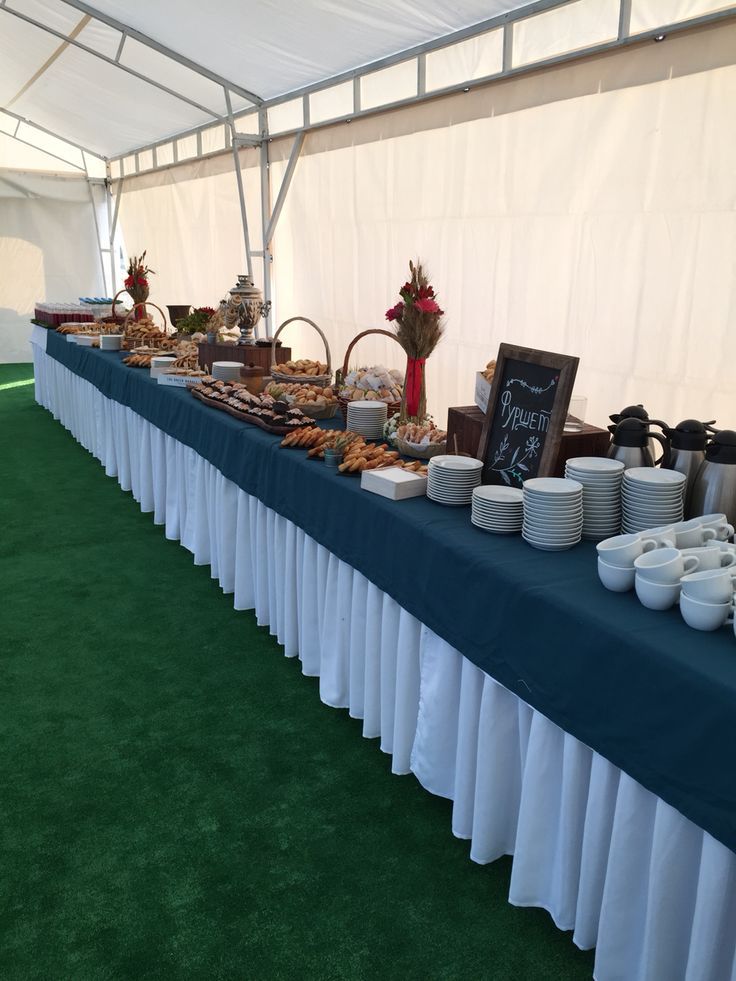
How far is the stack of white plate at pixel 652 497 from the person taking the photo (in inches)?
56.0

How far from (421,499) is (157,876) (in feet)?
3.16

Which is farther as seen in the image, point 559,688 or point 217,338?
point 217,338

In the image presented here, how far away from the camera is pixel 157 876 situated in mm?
1562

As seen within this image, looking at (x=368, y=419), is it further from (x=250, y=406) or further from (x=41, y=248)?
(x=41, y=248)

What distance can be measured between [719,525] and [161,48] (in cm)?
512

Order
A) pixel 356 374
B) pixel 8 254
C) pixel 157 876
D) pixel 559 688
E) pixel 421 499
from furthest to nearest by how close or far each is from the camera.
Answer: pixel 8 254 < pixel 356 374 < pixel 421 499 < pixel 157 876 < pixel 559 688

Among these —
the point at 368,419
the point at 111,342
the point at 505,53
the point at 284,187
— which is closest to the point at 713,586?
the point at 368,419

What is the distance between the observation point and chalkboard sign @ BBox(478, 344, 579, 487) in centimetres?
163

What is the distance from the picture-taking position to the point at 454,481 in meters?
1.75

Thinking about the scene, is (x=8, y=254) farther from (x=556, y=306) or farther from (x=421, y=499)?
(x=421, y=499)

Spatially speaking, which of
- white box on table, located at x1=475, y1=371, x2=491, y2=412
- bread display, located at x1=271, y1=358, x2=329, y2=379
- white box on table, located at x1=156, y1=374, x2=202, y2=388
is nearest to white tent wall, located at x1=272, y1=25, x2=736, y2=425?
bread display, located at x1=271, y1=358, x2=329, y2=379

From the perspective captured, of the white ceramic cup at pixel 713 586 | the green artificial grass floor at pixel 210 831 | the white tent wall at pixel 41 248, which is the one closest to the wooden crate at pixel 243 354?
the green artificial grass floor at pixel 210 831

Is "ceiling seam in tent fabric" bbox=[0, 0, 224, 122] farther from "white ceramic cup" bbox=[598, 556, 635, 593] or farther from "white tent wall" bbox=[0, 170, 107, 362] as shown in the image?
"white ceramic cup" bbox=[598, 556, 635, 593]

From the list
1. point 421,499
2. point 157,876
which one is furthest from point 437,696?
point 157,876
